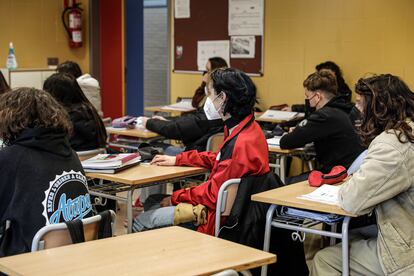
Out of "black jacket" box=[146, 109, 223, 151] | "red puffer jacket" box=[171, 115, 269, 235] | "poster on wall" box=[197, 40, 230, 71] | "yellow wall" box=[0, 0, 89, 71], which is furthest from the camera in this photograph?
"yellow wall" box=[0, 0, 89, 71]

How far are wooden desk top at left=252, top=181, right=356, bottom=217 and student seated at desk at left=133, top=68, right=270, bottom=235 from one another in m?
0.13

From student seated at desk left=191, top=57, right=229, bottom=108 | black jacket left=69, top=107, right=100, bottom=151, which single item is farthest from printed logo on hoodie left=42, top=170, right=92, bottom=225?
student seated at desk left=191, top=57, right=229, bottom=108

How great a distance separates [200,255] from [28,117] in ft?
3.21

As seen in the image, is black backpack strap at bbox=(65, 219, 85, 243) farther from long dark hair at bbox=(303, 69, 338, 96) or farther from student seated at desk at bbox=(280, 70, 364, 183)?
long dark hair at bbox=(303, 69, 338, 96)

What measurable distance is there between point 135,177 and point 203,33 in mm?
4396

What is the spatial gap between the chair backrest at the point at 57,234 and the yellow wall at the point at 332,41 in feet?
14.5

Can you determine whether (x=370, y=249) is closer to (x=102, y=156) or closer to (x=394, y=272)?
(x=394, y=272)

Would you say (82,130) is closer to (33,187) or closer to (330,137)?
(330,137)

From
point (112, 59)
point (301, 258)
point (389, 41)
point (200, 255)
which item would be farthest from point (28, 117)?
point (112, 59)

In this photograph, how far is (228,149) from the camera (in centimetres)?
336

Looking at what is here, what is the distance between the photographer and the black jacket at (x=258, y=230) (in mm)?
3197

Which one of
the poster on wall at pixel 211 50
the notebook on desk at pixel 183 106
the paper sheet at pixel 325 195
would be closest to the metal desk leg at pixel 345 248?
the paper sheet at pixel 325 195

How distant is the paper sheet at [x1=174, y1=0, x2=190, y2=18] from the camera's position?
7828 mm

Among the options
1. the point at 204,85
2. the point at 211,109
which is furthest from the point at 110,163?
the point at 204,85
